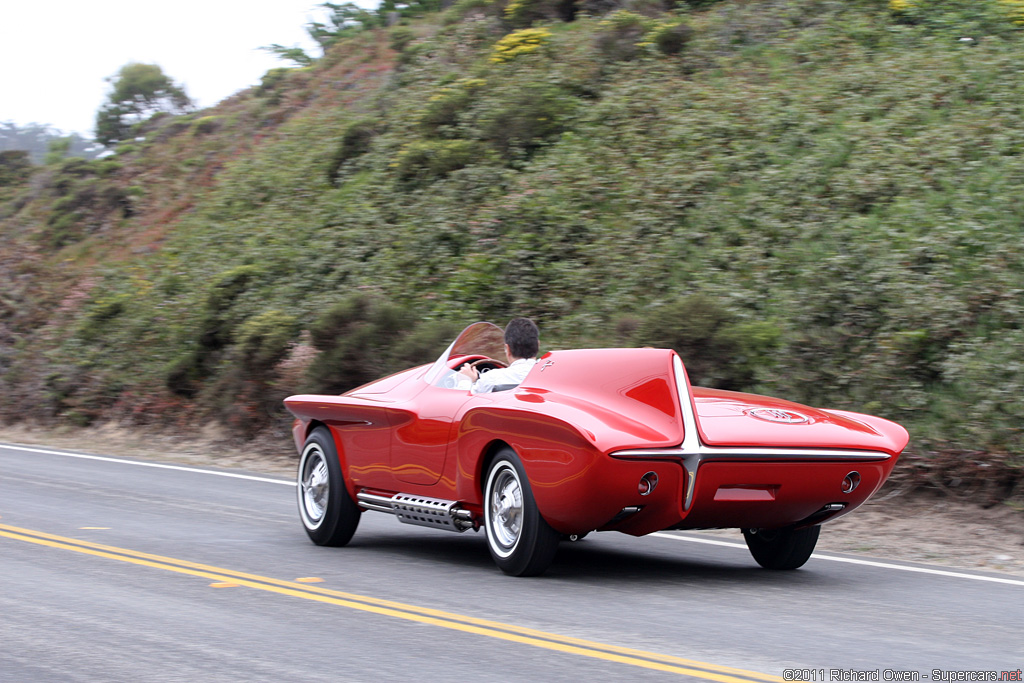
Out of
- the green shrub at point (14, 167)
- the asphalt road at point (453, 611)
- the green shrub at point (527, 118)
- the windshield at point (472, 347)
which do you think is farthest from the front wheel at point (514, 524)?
the green shrub at point (14, 167)

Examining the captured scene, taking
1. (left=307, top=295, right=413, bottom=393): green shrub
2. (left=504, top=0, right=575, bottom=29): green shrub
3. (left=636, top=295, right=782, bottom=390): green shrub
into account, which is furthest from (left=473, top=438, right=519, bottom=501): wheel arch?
(left=504, top=0, right=575, bottom=29): green shrub

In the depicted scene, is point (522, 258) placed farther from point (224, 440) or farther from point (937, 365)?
point (937, 365)

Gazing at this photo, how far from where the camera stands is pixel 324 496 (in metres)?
8.09

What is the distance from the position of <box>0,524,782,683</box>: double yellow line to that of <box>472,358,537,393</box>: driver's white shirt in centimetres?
163

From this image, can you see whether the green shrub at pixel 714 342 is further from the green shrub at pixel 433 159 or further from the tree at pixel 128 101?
the tree at pixel 128 101

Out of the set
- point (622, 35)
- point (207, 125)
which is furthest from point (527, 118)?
point (207, 125)

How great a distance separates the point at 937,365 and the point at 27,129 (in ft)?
361

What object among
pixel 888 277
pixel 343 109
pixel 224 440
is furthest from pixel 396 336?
pixel 343 109

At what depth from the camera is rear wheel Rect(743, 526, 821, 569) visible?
6.89 meters

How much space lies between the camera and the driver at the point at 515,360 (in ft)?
23.3

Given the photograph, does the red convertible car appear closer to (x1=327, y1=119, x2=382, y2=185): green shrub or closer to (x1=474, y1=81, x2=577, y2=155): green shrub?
(x1=474, y1=81, x2=577, y2=155): green shrub

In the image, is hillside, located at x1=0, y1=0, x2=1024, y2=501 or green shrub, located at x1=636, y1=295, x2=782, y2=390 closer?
hillside, located at x1=0, y1=0, x2=1024, y2=501

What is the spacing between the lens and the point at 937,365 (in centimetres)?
1081

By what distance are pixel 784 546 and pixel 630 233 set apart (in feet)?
34.3
